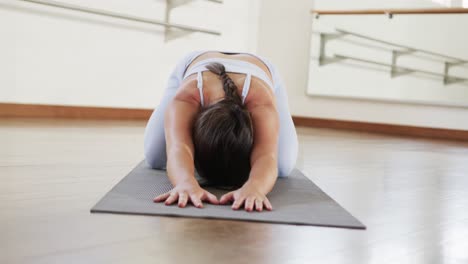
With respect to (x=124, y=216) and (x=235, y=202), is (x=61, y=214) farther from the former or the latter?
(x=235, y=202)

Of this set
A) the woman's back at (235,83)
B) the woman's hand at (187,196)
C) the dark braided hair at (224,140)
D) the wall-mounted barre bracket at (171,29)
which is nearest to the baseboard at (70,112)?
the wall-mounted barre bracket at (171,29)

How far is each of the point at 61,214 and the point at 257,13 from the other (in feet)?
13.7

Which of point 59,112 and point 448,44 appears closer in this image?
point 59,112

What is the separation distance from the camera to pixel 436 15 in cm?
413

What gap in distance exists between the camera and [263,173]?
1.25 m

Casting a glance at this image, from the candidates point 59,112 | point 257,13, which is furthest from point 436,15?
point 59,112

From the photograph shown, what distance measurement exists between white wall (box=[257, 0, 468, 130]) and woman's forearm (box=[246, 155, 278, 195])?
3.35 metres

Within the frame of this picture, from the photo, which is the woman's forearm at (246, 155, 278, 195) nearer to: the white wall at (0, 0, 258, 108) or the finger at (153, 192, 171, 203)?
the finger at (153, 192, 171, 203)

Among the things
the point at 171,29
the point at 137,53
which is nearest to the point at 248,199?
the point at 137,53

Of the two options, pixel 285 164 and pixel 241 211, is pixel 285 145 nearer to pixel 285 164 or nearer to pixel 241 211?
pixel 285 164

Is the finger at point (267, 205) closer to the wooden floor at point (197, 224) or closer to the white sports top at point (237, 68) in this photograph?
the wooden floor at point (197, 224)

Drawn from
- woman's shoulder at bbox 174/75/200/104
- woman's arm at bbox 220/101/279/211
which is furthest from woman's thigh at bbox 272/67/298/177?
woman's shoulder at bbox 174/75/200/104

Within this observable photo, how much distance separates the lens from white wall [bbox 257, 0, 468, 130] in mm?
4594

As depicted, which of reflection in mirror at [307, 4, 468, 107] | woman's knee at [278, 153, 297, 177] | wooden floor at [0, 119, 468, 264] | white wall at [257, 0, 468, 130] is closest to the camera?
wooden floor at [0, 119, 468, 264]
